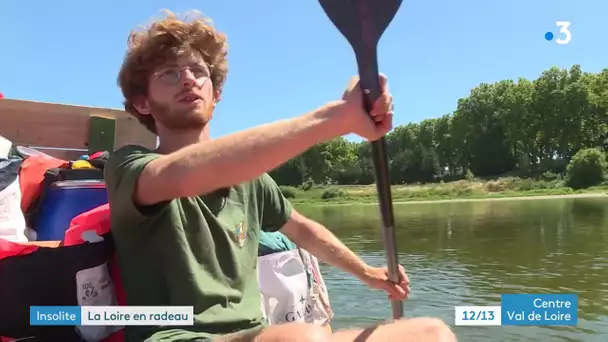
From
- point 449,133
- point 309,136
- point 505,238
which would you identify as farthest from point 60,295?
point 449,133

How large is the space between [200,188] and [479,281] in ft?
28.4

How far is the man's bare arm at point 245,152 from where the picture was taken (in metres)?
1.42

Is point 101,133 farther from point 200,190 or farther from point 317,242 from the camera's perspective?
point 200,190

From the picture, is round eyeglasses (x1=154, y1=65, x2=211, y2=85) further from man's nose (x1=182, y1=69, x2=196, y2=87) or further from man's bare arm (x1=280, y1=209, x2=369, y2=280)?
man's bare arm (x1=280, y1=209, x2=369, y2=280)

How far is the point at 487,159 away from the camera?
62.5 metres

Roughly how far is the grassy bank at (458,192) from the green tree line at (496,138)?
372cm

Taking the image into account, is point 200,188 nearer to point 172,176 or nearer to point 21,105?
point 172,176

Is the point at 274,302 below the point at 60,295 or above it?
below

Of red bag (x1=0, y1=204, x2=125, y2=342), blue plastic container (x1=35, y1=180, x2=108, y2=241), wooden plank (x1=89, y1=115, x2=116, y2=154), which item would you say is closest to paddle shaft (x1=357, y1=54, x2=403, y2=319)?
red bag (x1=0, y1=204, x2=125, y2=342)

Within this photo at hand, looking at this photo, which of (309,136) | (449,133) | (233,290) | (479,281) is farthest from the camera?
(449,133)

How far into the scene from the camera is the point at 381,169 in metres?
1.77

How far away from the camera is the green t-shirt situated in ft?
5.35

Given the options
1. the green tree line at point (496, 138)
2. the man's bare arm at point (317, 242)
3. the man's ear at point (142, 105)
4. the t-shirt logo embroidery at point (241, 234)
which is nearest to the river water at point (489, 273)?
the man's bare arm at point (317, 242)

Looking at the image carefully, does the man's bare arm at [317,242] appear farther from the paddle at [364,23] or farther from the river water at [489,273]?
the paddle at [364,23]
